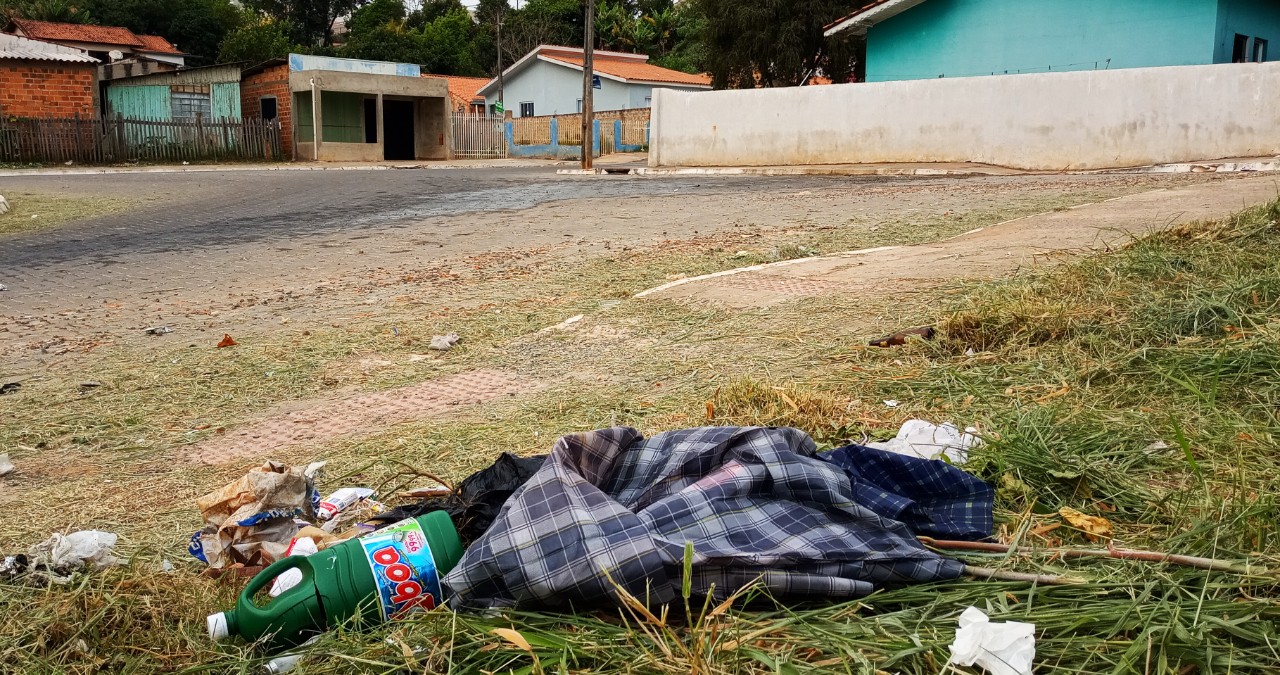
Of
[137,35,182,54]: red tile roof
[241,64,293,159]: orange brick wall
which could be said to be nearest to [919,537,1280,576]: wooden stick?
[241,64,293,159]: orange brick wall

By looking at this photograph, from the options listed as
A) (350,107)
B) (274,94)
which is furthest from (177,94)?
(350,107)

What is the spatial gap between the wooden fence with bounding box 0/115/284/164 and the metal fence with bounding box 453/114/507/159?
21.4ft

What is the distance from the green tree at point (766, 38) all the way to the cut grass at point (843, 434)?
24758 mm

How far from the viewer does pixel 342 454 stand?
3721 mm

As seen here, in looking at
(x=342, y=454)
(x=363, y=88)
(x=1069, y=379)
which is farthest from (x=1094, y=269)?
(x=363, y=88)

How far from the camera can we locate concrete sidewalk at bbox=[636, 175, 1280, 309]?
5.72 m

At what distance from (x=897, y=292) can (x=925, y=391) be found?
70.9 inches

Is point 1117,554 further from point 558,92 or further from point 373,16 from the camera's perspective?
point 373,16

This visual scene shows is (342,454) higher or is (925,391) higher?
(925,391)

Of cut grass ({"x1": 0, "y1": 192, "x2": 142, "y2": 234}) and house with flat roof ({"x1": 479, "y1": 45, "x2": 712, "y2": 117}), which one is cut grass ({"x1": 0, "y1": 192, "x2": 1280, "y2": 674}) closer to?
cut grass ({"x1": 0, "y1": 192, "x2": 142, "y2": 234})

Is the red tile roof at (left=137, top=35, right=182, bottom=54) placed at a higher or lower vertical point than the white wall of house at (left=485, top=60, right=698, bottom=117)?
higher

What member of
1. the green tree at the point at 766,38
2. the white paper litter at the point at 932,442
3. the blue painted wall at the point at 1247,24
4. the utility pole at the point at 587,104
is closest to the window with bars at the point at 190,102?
the utility pole at the point at 587,104

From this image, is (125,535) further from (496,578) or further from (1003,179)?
(1003,179)

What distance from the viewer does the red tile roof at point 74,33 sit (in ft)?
136
